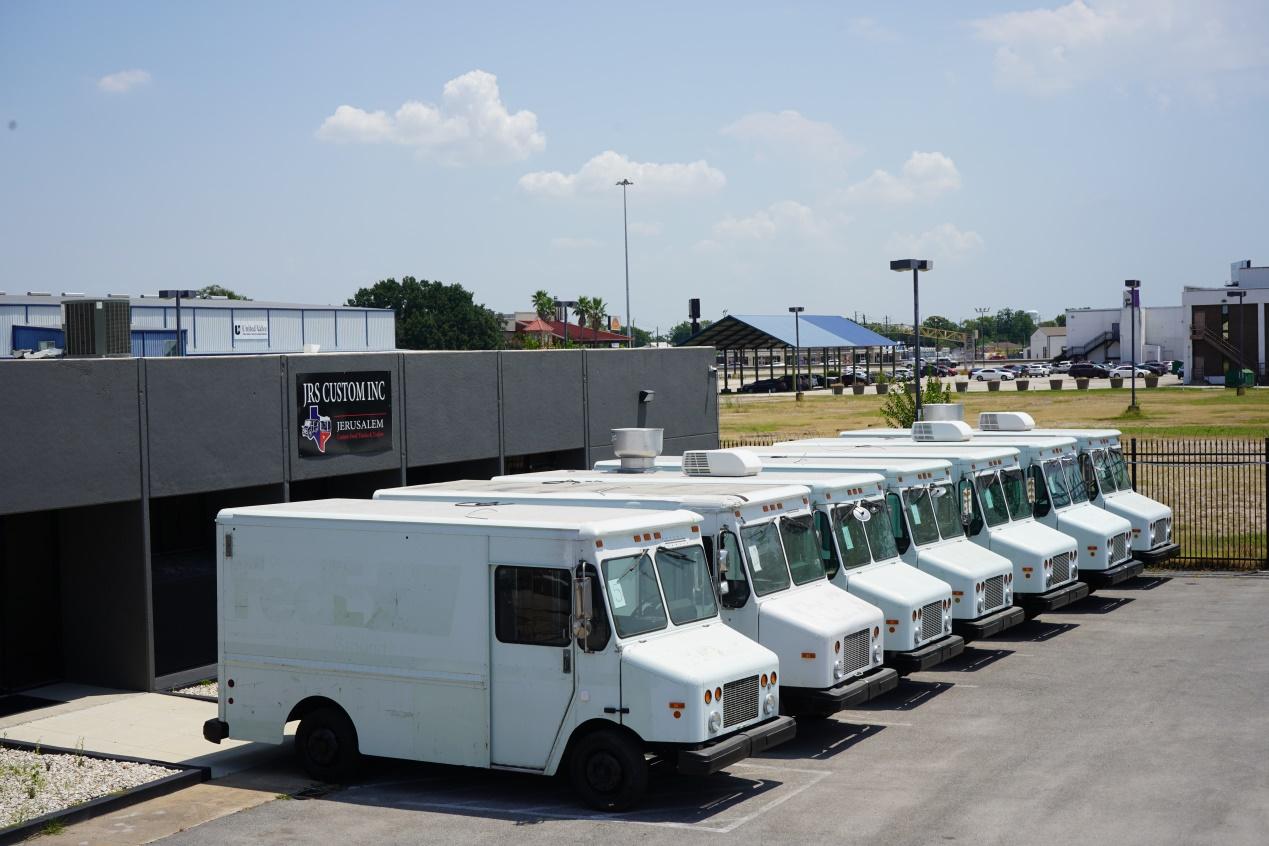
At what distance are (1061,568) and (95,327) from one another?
1335 centimetres

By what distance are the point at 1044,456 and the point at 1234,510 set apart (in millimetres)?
13359

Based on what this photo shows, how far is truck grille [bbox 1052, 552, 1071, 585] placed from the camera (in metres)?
19.4

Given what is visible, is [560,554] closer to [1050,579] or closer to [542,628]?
[542,628]

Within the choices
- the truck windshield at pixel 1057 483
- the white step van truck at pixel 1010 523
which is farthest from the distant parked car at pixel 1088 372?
the white step van truck at pixel 1010 523

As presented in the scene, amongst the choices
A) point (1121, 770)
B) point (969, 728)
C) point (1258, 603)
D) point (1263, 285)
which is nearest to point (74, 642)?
point (969, 728)

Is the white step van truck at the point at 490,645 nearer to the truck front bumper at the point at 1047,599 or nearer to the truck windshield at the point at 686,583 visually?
the truck windshield at the point at 686,583

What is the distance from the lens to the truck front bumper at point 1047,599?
19.0m

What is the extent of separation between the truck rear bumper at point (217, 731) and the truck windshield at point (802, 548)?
573 centimetres

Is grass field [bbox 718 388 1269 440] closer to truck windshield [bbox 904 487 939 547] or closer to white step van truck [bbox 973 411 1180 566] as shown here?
white step van truck [bbox 973 411 1180 566]

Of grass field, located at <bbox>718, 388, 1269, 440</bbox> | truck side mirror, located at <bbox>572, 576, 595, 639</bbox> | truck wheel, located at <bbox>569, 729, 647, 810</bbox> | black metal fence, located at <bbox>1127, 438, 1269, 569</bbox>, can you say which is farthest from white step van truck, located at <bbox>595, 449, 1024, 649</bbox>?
grass field, located at <bbox>718, 388, 1269, 440</bbox>

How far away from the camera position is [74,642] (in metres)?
17.2

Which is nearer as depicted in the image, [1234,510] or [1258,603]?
[1258,603]

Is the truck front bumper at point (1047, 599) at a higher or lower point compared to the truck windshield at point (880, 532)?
lower

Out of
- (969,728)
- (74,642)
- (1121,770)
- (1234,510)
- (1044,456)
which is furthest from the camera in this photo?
(1234,510)
